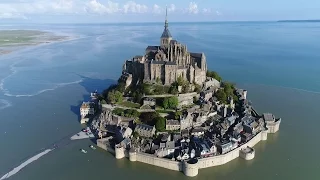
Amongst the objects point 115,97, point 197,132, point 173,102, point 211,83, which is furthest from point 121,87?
point 197,132

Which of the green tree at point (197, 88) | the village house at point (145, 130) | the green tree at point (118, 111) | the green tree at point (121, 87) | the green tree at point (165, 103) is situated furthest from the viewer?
the green tree at point (121, 87)

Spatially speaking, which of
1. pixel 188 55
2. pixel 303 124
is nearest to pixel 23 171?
pixel 188 55

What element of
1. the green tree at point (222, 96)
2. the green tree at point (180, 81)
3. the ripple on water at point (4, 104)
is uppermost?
the green tree at point (180, 81)

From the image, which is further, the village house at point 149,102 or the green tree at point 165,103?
the village house at point 149,102

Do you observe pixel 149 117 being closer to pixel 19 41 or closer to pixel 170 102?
pixel 170 102

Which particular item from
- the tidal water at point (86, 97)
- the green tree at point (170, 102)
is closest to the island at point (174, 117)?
the green tree at point (170, 102)

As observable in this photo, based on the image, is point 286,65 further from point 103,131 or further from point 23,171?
point 23,171

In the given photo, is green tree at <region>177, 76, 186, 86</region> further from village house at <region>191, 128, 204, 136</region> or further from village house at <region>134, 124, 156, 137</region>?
village house at <region>134, 124, 156, 137</region>

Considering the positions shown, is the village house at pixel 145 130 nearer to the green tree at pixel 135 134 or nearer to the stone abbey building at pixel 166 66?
the green tree at pixel 135 134

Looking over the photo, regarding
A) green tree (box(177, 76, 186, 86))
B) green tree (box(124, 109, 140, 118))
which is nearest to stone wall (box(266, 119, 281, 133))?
green tree (box(177, 76, 186, 86))
